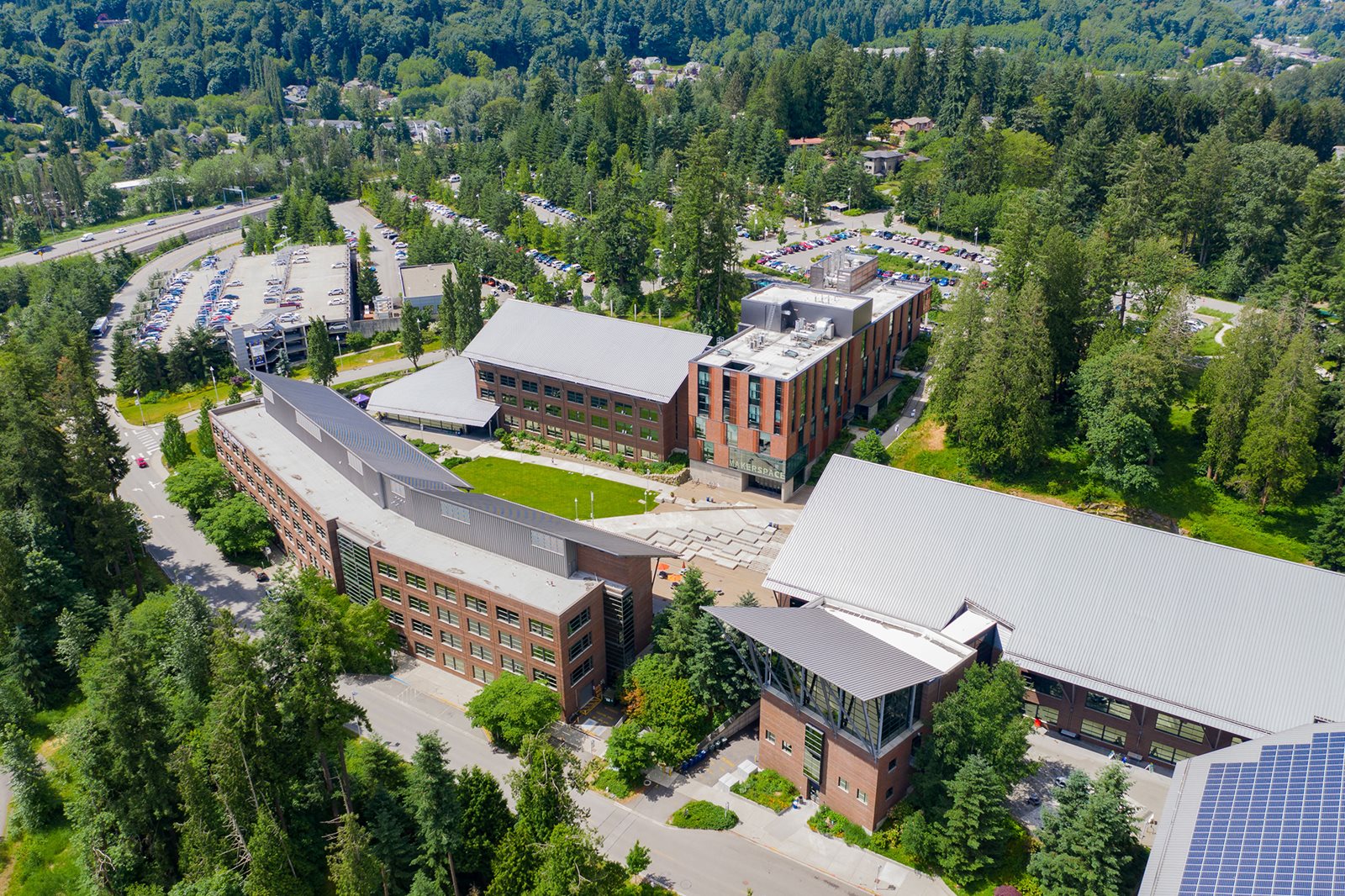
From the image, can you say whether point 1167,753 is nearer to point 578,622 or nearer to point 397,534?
point 578,622

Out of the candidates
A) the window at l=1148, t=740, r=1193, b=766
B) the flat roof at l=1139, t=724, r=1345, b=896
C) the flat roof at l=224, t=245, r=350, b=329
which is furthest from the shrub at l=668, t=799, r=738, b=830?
the flat roof at l=224, t=245, r=350, b=329

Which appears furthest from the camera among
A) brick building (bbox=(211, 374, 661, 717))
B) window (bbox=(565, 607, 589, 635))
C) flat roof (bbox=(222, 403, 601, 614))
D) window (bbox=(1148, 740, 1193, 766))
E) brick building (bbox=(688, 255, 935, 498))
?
brick building (bbox=(688, 255, 935, 498))

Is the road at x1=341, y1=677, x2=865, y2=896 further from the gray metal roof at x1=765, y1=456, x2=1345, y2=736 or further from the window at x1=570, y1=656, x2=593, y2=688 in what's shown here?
the gray metal roof at x1=765, y1=456, x2=1345, y2=736

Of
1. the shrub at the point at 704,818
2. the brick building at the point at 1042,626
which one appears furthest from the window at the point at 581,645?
the shrub at the point at 704,818

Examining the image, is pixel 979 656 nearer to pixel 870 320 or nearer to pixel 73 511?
pixel 870 320

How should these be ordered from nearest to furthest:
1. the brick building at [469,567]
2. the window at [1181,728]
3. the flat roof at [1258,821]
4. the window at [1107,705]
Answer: the flat roof at [1258,821], the window at [1181,728], the window at [1107,705], the brick building at [469,567]

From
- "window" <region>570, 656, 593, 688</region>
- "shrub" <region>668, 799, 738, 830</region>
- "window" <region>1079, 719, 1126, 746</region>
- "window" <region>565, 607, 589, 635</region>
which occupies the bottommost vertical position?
"shrub" <region>668, 799, 738, 830</region>

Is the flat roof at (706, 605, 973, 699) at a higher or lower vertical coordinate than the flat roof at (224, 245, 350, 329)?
higher

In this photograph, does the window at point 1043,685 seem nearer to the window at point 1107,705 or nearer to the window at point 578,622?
the window at point 1107,705
